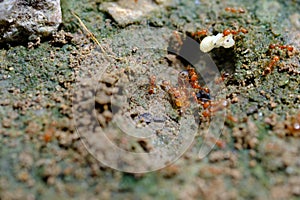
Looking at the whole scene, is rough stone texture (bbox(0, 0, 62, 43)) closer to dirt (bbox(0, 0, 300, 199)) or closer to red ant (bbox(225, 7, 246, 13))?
dirt (bbox(0, 0, 300, 199))

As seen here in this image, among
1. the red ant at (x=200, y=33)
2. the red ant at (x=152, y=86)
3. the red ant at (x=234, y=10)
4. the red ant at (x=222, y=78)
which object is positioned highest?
the red ant at (x=234, y=10)

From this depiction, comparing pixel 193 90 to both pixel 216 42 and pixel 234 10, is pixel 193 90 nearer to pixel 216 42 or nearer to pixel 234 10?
pixel 216 42

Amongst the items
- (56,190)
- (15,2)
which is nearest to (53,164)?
(56,190)

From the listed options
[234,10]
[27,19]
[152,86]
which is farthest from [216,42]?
[27,19]

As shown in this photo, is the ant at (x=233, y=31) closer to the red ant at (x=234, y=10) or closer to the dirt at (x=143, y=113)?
the dirt at (x=143, y=113)

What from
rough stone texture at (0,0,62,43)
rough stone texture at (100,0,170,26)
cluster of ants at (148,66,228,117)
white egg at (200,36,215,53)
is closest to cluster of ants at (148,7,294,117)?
cluster of ants at (148,66,228,117)

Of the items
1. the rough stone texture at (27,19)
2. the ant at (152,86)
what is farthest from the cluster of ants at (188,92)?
the rough stone texture at (27,19)
